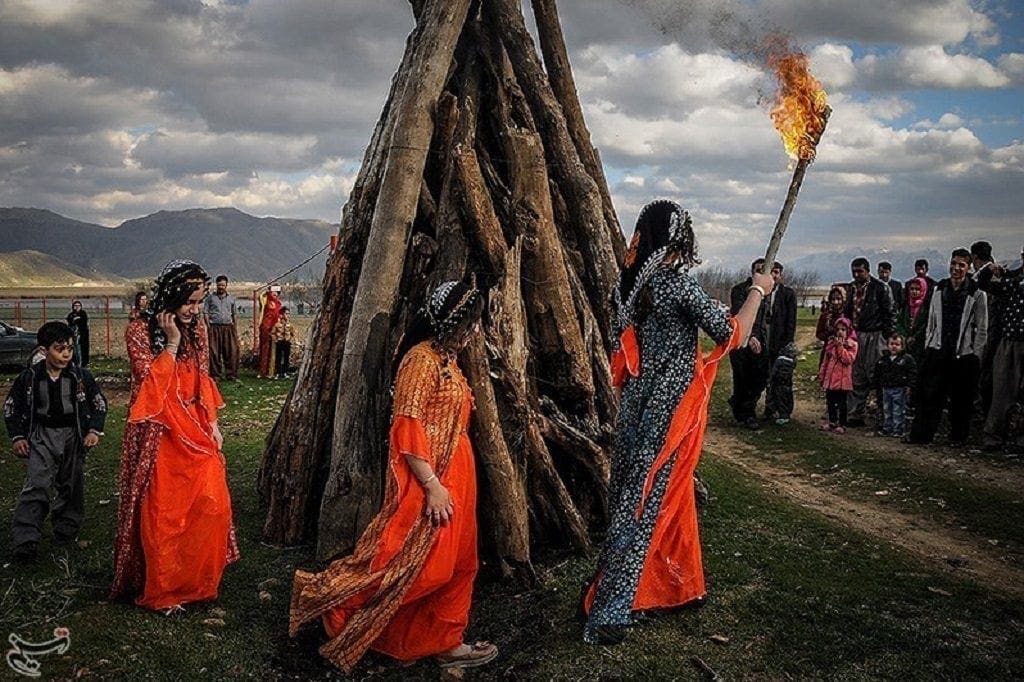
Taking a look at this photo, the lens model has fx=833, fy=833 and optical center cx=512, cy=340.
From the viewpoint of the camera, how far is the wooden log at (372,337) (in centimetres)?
576

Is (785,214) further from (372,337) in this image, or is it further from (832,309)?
(832,309)

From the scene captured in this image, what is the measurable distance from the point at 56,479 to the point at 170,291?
235cm

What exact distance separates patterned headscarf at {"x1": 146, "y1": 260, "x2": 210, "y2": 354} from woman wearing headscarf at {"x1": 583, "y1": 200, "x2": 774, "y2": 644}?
284 cm

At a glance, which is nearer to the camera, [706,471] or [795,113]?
[795,113]

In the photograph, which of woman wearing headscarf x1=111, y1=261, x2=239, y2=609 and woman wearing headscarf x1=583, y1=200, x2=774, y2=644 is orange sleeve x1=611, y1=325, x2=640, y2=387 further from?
woman wearing headscarf x1=111, y1=261, x2=239, y2=609

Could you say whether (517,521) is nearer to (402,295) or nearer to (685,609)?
(685,609)

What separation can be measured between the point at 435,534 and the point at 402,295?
7.29 ft

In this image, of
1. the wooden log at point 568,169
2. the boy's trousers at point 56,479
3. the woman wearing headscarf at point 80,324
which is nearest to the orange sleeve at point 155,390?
the boy's trousers at point 56,479

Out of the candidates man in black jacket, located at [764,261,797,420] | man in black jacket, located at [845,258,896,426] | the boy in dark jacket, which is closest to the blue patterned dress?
the boy in dark jacket

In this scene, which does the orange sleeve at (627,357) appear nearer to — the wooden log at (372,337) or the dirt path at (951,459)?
the wooden log at (372,337)

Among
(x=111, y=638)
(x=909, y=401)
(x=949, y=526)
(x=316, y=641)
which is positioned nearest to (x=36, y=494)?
(x=111, y=638)

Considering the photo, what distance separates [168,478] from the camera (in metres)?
5.32

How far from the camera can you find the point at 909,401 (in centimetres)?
1316

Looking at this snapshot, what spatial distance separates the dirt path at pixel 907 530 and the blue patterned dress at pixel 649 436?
2810mm
